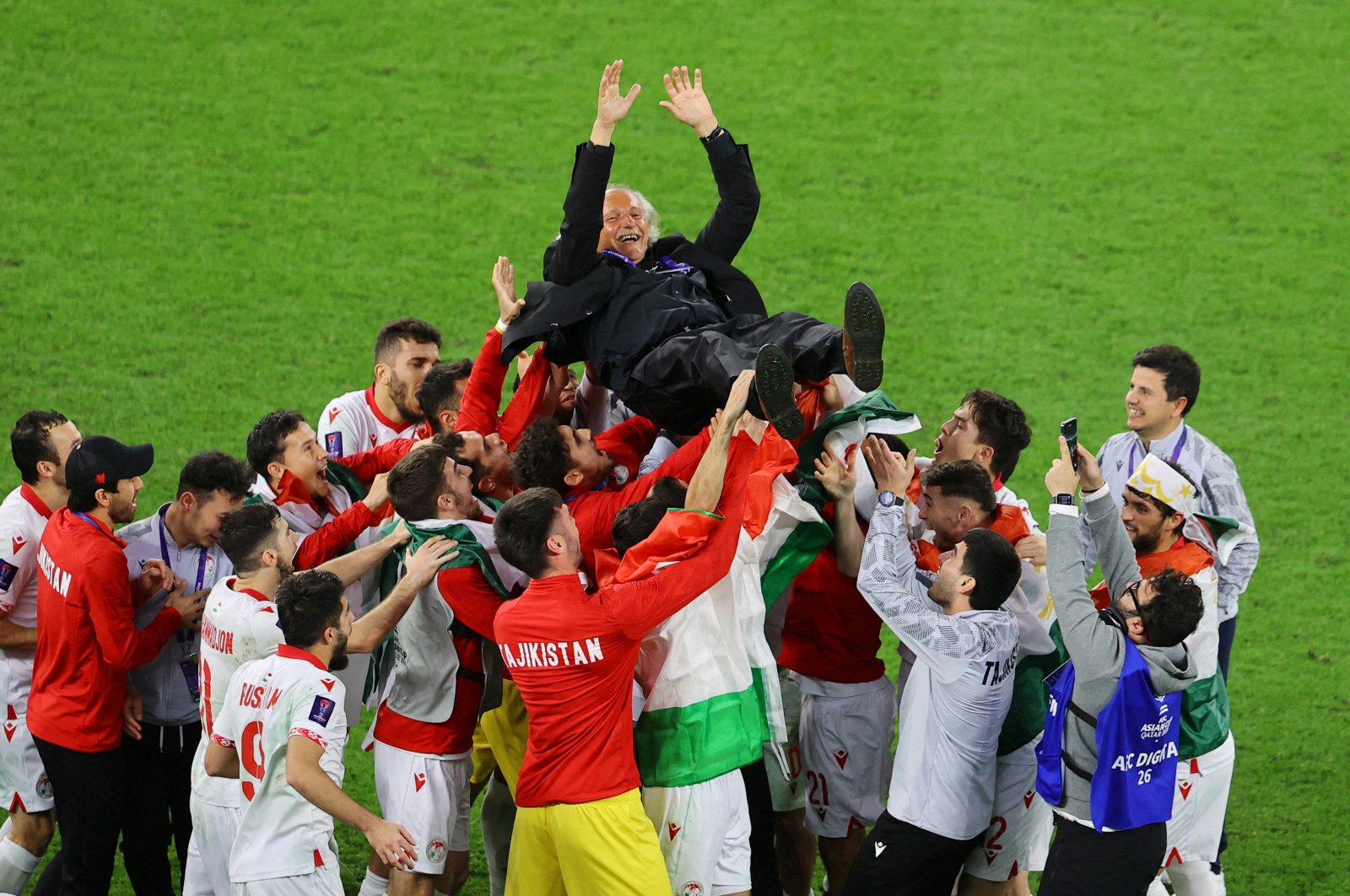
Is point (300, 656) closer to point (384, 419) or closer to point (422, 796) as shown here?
point (422, 796)

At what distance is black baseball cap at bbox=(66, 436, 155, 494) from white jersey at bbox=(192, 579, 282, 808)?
2.25 ft

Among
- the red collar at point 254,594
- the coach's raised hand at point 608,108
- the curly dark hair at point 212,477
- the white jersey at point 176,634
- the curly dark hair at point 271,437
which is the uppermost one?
the coach's raised hand at point 608,108

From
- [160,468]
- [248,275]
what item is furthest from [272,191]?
[160,468]

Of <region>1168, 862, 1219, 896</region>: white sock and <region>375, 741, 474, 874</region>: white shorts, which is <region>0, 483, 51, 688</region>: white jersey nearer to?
<region>375, 741, 474, 874</region>: white shorts

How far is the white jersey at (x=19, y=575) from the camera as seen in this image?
5.18m

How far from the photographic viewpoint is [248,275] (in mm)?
10398

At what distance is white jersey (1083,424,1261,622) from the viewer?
538cm

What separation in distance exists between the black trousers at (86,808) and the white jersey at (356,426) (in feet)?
5.07

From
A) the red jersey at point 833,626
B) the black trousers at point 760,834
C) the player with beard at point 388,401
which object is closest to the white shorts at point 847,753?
the red jersey at point 833,626

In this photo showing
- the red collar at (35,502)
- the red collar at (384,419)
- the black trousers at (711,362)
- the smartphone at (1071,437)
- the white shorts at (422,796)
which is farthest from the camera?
the red collar at (384,419)

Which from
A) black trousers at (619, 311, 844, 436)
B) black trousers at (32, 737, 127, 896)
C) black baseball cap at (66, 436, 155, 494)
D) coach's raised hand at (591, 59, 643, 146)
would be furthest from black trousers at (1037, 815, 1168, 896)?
black baseball cap at (66, 436, 155, 494)

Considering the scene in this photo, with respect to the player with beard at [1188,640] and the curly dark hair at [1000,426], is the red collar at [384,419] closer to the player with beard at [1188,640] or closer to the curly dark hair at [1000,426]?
the curly dark hair at [1000,426]

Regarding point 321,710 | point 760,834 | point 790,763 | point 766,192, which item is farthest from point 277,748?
point 766,192

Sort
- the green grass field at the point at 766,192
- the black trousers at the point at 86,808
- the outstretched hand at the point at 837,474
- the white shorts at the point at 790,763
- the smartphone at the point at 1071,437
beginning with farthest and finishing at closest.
A: the green grass field at the point at 766,192, the white shorts at the point at 790,763, the black trousers at the point at 86,808, the outstretched hand at the point at 837,474, the smartphone at the point at 1071,437
